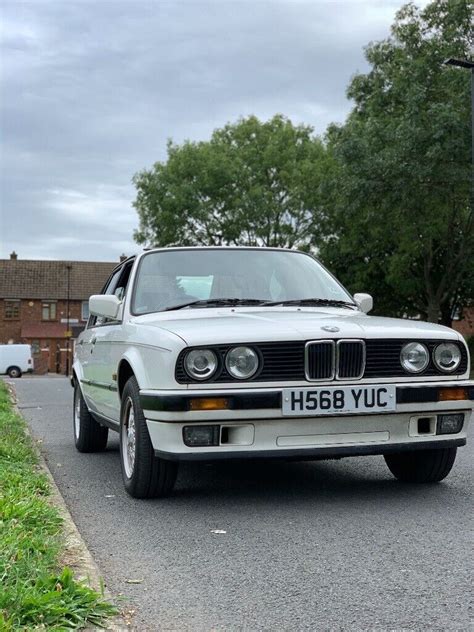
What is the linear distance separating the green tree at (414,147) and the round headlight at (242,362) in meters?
21.3

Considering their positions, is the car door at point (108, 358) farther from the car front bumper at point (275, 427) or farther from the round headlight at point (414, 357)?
the round headlight at point (414, 357)

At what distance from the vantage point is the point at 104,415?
22.9 ft

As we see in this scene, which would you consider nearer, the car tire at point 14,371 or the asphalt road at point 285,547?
the asphalt road at point 285,547

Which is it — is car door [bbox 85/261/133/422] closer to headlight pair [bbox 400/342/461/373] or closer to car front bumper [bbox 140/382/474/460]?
car front bumper [bbox 140/382/474/460]

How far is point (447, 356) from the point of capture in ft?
18.1

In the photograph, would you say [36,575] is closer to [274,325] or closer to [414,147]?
[274,325]

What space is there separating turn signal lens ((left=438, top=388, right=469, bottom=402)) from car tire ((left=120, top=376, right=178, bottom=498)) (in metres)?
1.70

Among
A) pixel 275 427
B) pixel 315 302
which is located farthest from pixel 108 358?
pixel 275 427

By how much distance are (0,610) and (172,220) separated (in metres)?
43.0

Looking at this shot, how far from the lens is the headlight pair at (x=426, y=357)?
5370 mm

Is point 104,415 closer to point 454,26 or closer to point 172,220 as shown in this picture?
point 454,26

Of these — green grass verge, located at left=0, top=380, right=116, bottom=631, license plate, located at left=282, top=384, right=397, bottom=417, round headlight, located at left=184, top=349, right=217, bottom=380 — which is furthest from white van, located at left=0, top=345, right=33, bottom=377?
license plate, located at left=282, top=384, right=397, bottom=417

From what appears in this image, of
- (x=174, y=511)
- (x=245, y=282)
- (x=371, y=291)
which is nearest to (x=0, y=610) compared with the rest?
(x=174, y=511)

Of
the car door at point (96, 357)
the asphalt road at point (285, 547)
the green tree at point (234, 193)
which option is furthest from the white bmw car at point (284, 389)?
A: the green tree at point (234, 193)
